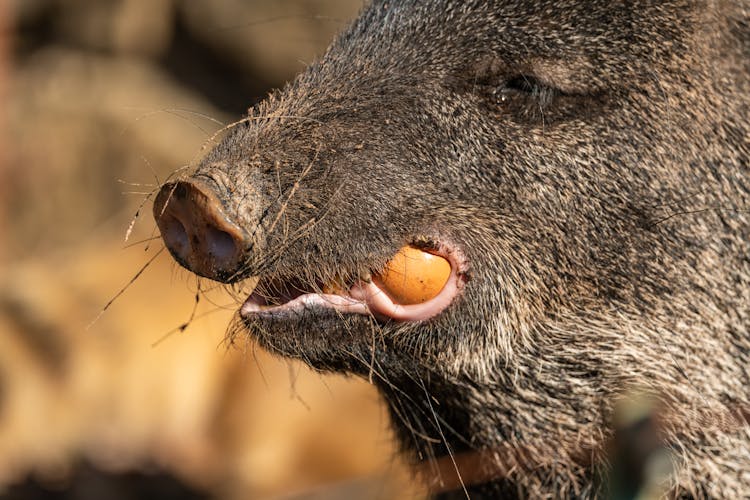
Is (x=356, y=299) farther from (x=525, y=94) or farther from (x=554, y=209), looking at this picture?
(x=525, y=94)

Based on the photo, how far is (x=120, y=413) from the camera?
4566 millimetres

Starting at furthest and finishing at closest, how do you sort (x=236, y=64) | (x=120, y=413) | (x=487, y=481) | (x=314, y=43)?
(x=236, y=64), (x=314, y=43), (x=120, y=413), (x=487, y=481)

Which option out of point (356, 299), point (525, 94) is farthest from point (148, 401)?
point (525, 94)

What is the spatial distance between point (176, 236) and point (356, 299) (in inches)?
14.3

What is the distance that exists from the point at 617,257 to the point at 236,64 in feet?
15.3

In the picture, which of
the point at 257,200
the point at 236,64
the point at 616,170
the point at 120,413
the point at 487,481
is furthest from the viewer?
the point at 236,64

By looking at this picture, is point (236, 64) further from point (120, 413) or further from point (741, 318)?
point (741, 318)

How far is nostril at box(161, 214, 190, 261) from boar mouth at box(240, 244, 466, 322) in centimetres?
17

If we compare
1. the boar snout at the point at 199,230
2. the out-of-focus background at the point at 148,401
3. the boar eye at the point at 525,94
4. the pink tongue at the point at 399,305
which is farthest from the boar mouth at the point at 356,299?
the out-of-focus background at the point at 148,401

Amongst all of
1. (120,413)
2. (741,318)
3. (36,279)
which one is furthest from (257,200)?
(36,279)

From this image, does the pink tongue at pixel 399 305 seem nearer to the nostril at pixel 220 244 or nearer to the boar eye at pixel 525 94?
the nostril at pixel 220 244

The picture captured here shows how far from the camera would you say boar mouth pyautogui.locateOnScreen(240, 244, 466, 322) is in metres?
2.16

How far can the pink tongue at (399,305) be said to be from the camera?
2.18 m

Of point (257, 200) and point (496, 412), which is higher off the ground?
point (257, 200)
